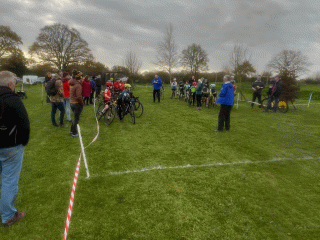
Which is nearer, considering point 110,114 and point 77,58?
point 110,114

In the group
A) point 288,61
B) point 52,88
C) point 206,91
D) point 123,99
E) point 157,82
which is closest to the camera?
point 52,88

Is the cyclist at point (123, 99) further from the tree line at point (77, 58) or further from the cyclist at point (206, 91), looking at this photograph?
the tree line at point (77, 58)

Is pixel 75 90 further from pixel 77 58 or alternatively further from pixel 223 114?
pixel 77 58

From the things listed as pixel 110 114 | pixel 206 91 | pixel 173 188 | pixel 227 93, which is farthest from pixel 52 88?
pixel 206 91

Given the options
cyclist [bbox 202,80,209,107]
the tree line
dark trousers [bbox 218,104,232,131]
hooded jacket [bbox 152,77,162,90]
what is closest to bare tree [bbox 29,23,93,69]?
the tree line

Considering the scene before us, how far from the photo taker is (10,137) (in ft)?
7.73

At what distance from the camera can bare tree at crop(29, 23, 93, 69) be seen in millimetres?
35969

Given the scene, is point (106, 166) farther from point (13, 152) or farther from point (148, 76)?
point (148, 76)

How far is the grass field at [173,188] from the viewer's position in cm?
262

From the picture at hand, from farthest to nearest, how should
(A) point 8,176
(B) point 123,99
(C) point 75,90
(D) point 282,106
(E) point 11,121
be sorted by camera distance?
(D) point 282,106 < (B) point 123,99 < (C) point 75,90 < (A) point 8,176 < (E) point 11,121

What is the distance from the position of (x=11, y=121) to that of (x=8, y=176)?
73 centimetres

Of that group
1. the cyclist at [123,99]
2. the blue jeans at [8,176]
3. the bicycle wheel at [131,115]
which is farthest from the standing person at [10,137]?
the bicycle wheel at [131,115]

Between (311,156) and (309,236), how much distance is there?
3.37 meters

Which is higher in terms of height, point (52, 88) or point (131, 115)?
point (52, 88)
